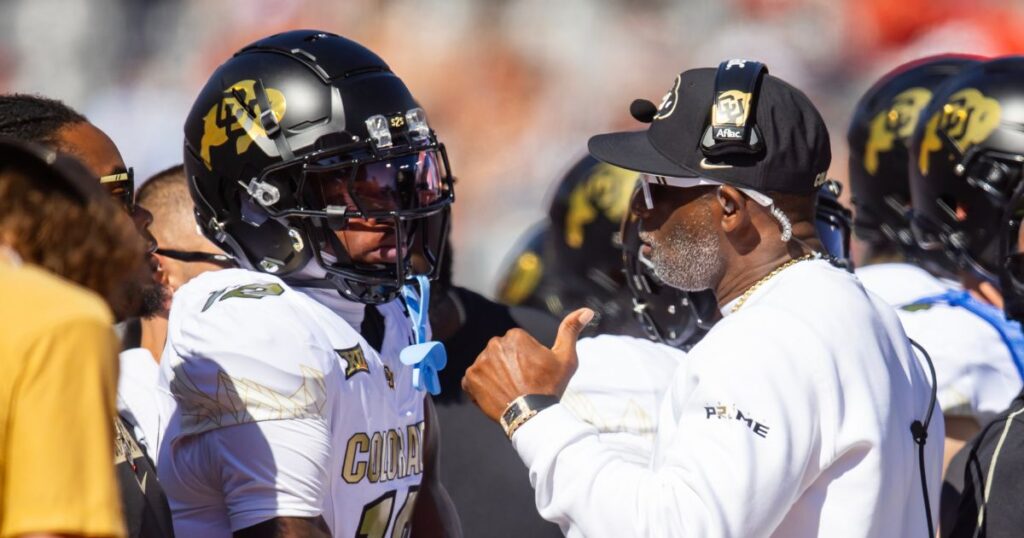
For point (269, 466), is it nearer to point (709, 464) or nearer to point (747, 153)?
point (709, 464)

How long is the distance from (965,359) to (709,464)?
2.01 m

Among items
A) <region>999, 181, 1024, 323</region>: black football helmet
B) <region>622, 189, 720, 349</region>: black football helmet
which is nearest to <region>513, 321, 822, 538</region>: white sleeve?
<region>999, 181, 1024, 323</region>: black football helmet

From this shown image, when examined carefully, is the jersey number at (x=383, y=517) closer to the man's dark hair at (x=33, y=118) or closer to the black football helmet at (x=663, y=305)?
the man's dark hair at (x=33, y=118)

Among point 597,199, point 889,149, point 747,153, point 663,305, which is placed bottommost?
point 597,199

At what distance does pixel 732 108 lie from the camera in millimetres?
2795

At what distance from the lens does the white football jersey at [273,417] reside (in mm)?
2652

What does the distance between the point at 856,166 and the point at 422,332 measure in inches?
130

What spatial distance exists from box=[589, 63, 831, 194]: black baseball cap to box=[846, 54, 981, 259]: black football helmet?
277 cm

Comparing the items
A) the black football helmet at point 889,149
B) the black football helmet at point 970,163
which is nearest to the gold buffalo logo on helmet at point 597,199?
the black football helmet at point 889,149

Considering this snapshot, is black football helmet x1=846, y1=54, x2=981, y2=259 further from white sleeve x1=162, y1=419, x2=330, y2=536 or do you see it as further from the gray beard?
white sleeve x1=162, y1=419, x2=330, y2=536

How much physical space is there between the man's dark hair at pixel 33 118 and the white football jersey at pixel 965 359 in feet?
7.37

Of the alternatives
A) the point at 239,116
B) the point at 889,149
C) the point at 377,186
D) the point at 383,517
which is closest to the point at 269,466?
the point at 383,517

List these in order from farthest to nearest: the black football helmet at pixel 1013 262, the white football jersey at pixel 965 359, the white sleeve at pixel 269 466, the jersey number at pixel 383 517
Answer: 1. the white football jersey at pixel 965 359
2. the black football helmet at pixel 1013 262
3. the jersey number at pixel 383 517
4. the white sleeve at pixel 269 466

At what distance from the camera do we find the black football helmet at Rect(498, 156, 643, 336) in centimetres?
558
